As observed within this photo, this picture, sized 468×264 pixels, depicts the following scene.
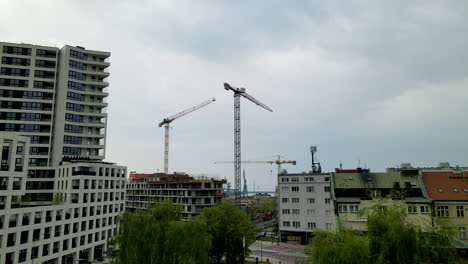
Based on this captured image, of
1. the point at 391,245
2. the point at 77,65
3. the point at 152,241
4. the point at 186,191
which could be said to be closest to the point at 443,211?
the point at 391,245

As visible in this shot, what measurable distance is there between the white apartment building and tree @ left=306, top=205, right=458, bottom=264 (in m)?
55.4

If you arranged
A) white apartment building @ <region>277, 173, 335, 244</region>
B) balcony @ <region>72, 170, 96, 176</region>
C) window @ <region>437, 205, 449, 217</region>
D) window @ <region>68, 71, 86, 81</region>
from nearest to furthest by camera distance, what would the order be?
window @ <region>437, 205, 449, 217</region>
balcony @ <region>72, 170, 96, 176</region>
window @ <region>68, 71, 86, 81</region>
white apartment building @ <region>277, 173, 335, 244</region>

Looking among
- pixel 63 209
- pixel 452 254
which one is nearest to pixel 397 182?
pixel 452 254

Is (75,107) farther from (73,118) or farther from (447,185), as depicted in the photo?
(447,185)

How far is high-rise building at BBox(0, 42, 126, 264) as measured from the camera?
6216cm

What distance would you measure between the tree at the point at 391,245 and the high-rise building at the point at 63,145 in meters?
54.2

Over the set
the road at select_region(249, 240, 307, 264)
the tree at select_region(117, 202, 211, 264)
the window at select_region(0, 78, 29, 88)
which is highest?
the window at select_region(0, 78, 29, 88)

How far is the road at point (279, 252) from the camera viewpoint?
6719 centimetres

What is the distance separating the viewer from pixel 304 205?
84.2 meters

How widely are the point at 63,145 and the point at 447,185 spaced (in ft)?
292

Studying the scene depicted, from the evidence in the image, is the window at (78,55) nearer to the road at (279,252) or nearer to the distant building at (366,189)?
the road at (279,252)

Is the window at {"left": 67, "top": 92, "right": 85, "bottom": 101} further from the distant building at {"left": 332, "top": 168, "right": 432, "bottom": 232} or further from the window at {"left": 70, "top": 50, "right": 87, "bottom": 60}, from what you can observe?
the distant building at {"left": 332, "top": 168, "right": 432, "bottom": 232}

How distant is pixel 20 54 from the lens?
75.2 metres

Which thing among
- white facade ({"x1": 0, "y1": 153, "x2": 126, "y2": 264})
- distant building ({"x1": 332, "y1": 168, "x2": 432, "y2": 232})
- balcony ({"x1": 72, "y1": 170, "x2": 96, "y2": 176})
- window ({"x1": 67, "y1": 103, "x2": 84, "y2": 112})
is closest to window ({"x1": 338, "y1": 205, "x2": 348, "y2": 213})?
distant building ({"x1": 332, "y1": 168, "x2": 432, "y2": 232})
